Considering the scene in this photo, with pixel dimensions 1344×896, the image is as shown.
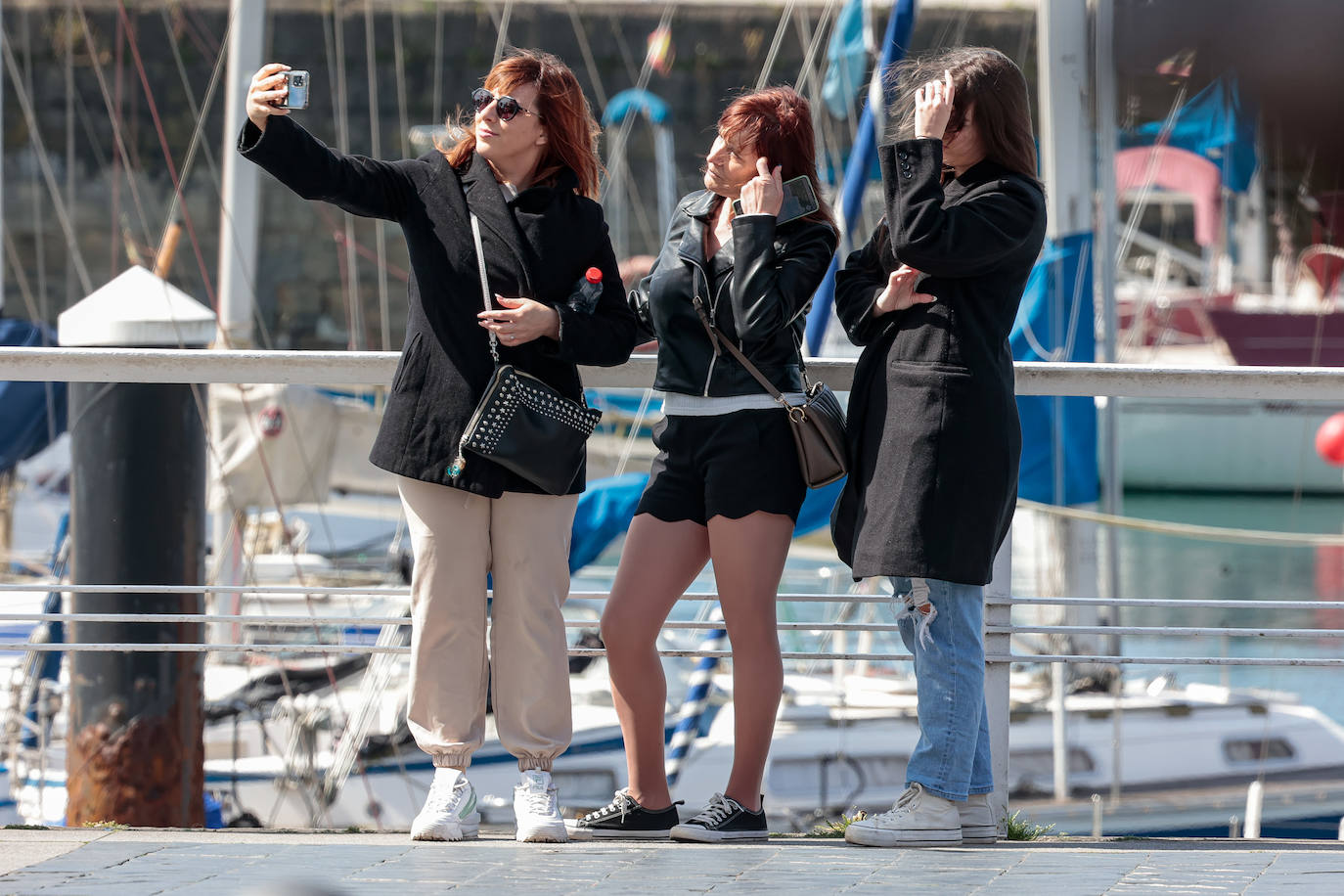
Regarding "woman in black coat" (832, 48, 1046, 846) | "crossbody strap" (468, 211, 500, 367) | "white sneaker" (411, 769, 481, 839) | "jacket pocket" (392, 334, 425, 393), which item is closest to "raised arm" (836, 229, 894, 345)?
"woman in black coat" (832, 48, 1046, 846)

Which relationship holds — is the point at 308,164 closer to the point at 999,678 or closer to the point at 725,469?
the point at 725,469

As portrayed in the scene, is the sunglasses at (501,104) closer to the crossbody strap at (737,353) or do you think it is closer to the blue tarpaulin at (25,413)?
the crossbody strap at (737,353)

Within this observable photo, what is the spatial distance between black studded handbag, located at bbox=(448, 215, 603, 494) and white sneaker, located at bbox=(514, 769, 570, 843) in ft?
1.94

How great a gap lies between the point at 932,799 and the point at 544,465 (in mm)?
1022

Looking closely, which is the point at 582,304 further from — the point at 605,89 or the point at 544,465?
the point at 605,89

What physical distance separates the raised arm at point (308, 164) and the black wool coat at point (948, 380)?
1017 mm

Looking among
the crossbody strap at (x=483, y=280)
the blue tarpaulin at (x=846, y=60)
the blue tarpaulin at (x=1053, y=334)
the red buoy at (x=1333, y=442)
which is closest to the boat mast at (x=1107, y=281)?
the blue tarpaulin at (x=1053, y=334)

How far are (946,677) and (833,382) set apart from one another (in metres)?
0.80

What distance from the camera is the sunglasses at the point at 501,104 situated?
330cm

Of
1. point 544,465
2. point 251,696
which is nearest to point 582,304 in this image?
point 544,465

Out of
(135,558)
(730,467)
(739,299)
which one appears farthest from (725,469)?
(135,558)

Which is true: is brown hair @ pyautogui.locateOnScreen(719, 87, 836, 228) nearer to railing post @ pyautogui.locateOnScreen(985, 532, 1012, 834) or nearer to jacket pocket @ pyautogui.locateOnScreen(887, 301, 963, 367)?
jacket pocket @ pyautogui.locateOnScreen(887, 301, 963, 367)

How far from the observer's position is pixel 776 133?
10.9ft

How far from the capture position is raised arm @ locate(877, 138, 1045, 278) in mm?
3068
